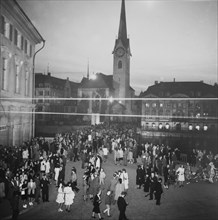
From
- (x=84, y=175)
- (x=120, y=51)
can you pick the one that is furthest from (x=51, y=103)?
(x=84, y=175)

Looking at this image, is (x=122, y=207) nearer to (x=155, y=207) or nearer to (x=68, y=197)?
(x=155, y=207)

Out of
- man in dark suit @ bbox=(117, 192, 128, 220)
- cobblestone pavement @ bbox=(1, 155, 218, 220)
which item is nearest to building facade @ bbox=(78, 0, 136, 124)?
cobblestone pavement @ bbox=(1, 155, 218, 220)

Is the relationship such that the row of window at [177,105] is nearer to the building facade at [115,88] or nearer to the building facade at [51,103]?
the building facade at [115,88]

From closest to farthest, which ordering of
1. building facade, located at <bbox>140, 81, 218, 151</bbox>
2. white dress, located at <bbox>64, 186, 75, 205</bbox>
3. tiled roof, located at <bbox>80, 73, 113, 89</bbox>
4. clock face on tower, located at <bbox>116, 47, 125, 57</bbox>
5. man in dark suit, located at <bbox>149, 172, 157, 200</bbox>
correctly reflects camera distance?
white dress, located at <bbox>64, 186, 75, 205</bbox>, man in dark suit, located at <bbox>149, 172, 157, 200</bbox>, building facade, located at <bbox>140, 81, 218, 151</bbox>, clock face on tower, located at <bbox>116, 47, 125, 57</bbox>, tiled roof, located at <bbox>80, 73, 113, 89</bbox>

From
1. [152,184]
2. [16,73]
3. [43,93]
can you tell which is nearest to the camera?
[152,184]

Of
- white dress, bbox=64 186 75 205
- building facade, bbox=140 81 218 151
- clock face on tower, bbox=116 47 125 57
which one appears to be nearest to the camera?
white dress, bbox=64 186 75 205

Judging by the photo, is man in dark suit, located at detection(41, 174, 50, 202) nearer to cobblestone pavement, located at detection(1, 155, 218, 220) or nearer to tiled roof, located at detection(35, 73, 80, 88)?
cobblestone pavement, located at detection(1, 155, 218, 220)

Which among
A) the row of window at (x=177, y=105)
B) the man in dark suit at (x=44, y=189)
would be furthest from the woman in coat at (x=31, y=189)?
the row of window at (x=177, y=105)

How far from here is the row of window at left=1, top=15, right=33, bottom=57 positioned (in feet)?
40.8

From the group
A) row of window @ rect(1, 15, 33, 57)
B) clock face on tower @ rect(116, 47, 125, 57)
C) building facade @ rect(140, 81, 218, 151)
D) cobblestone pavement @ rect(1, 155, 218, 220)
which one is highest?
clock face on tower @ rect(116, 47, 125, 57)

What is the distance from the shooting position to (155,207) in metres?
8.51

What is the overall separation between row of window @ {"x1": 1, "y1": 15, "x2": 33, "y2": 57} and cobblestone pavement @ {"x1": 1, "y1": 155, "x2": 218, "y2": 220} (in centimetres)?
901

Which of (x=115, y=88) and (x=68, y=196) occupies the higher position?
(x=115, y=88)

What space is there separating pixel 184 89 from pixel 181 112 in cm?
523
